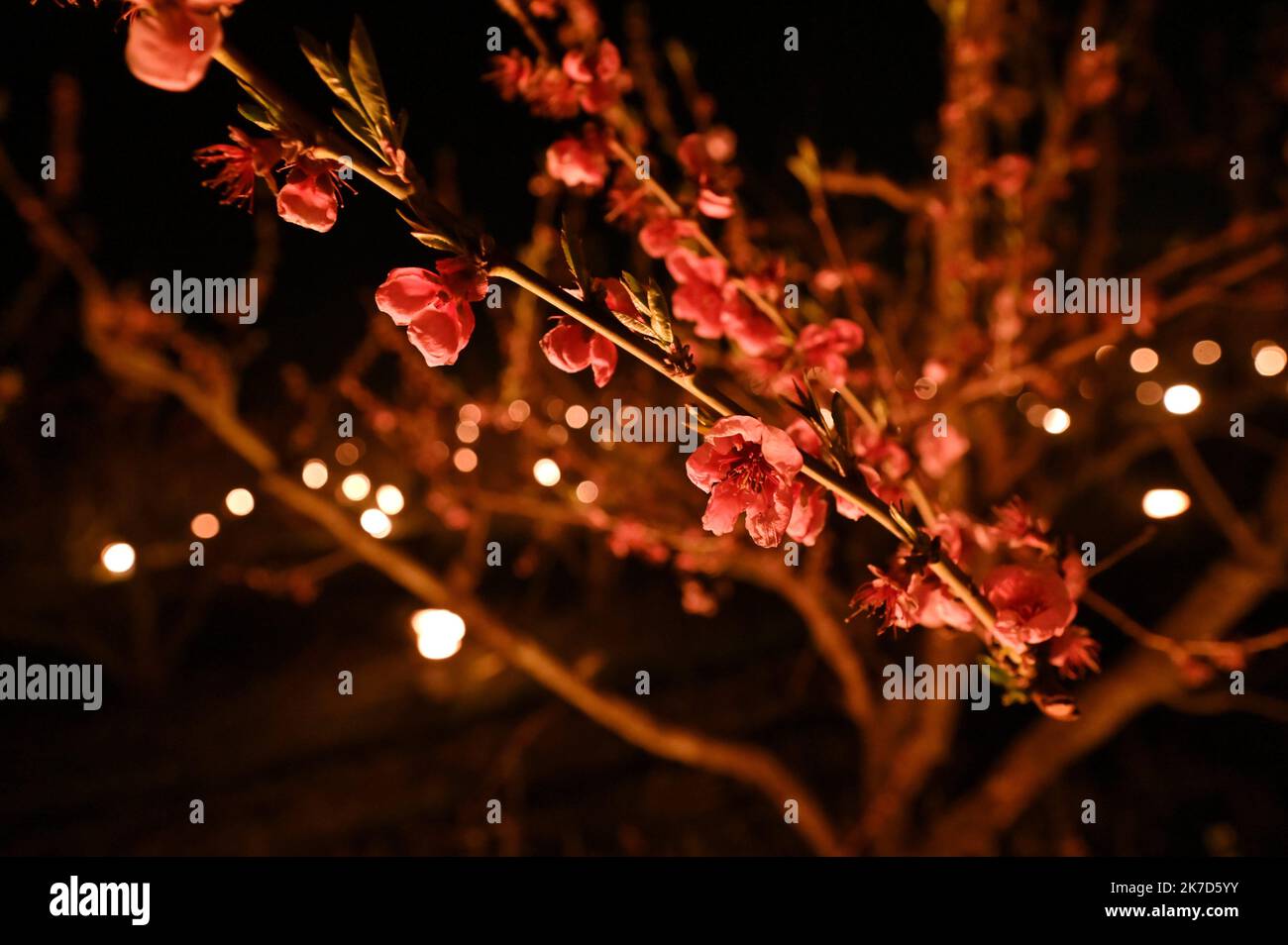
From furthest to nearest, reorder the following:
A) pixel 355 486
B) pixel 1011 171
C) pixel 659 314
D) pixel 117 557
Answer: pixel 355 486 → pixel 117 557 → pixel 1011 171 → pixel 659 314

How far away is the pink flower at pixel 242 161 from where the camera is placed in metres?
1.05

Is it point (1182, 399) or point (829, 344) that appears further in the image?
point (1182, 399)

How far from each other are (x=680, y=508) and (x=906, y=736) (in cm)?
207

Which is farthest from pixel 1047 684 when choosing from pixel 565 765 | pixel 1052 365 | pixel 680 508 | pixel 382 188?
pixel 565 765

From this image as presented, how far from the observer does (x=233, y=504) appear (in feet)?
15.7

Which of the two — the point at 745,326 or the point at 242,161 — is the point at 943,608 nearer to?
the point at 745,326

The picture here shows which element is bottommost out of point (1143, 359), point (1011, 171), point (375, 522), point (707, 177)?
point (375, 522)

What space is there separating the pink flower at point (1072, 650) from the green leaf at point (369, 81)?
4.93 feet

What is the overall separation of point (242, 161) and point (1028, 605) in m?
1.45

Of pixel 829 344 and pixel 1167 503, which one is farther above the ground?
pixel 829 344

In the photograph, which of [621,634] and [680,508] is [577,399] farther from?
[621,634]

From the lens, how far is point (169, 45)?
3.02 ft

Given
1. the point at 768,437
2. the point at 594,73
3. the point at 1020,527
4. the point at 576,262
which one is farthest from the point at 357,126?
the point at 1020,527

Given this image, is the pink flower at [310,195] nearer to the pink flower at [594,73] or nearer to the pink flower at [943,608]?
the pink flower at [594,73]
